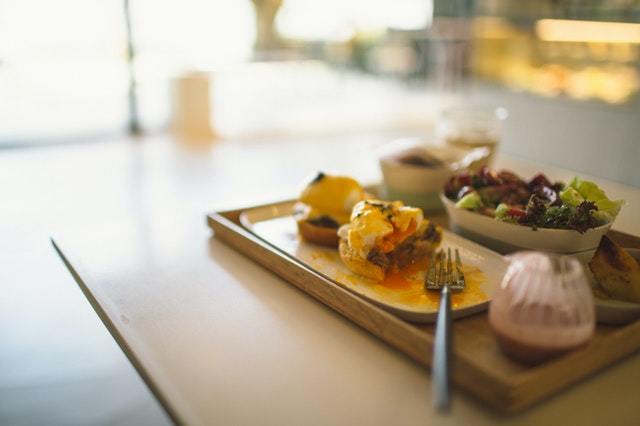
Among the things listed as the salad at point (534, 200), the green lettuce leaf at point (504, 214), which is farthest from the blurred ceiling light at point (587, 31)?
the green lettuce leaf at point (504, 214)

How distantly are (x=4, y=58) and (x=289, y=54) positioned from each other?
177cm

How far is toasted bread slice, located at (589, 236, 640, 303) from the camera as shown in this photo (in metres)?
0.71

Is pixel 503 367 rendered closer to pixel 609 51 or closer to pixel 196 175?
pixel 196 175

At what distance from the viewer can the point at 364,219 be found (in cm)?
80

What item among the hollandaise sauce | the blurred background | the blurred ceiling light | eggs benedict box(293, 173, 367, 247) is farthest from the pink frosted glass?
the blurred ceiling light

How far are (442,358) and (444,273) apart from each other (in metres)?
0.24

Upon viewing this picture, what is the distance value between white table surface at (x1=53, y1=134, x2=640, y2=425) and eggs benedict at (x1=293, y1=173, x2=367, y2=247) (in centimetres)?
10

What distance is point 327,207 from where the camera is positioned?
3.11 feet

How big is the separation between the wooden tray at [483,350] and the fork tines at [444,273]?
66 millimetres

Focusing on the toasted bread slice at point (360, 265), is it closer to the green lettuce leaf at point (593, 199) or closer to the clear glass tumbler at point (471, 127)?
the green lettuce leaf at point (593, 199)

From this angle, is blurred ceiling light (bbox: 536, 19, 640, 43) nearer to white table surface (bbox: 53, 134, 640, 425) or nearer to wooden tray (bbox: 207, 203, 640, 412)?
white table surface (bbox: 53, 134, 640, 425)

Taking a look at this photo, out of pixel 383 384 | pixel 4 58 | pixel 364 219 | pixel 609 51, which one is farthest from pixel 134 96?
pixel 383 384

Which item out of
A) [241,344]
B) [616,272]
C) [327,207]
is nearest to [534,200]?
[616,272]

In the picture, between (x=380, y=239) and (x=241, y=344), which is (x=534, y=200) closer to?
(x=380, y=239)
